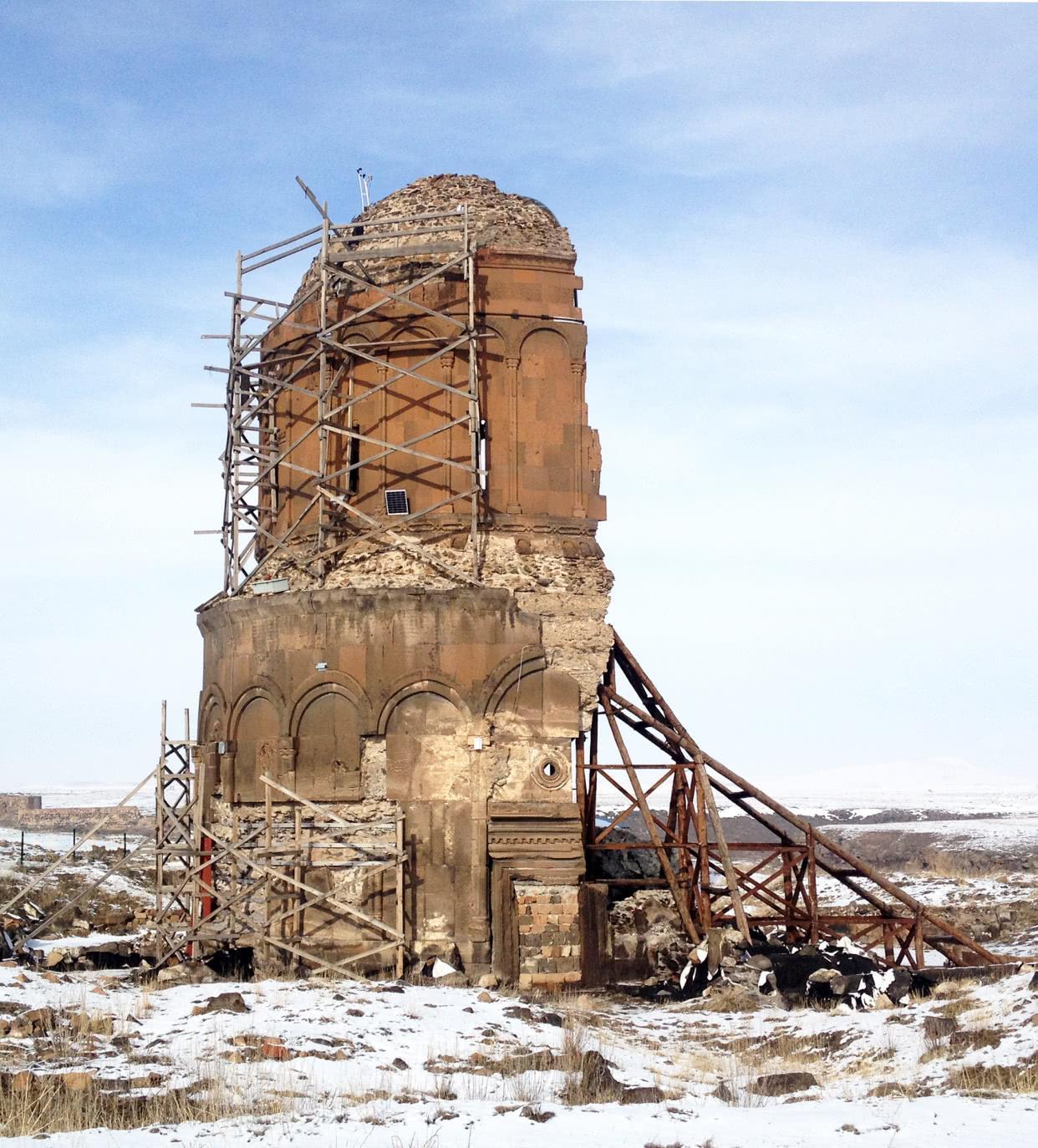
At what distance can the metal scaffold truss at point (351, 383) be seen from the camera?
19.2 meters

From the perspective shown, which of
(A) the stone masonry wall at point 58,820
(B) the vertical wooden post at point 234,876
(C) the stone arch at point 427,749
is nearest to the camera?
(B) the vertical wooden post at point 234,876

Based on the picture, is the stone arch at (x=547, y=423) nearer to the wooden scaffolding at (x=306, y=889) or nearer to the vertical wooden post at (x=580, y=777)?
the vertical wooden post at (x=580, y=777)

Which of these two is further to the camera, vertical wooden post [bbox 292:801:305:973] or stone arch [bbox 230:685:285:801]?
stone arch [bbox 230:685:285:801]

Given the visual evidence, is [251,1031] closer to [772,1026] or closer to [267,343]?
[772,1026]

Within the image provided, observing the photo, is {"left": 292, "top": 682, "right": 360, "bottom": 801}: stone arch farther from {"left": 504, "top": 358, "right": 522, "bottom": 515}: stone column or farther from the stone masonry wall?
the stone masonry wall

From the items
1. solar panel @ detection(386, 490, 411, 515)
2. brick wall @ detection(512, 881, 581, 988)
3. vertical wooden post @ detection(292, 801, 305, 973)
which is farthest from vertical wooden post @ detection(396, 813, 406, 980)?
solar panel @ detection(386, 490, 411, 515)

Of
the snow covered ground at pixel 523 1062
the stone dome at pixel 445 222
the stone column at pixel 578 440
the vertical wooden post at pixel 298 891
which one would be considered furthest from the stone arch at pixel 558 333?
the snow covered ground at pixel 523 1062

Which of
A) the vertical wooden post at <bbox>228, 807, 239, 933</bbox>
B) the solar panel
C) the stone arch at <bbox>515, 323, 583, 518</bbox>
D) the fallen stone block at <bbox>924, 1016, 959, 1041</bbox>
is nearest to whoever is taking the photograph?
the fallen stone block at <bbox>924, 1016, 959, 1041</bbox>

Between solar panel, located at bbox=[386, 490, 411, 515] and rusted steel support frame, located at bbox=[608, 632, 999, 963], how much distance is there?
356 centimetres

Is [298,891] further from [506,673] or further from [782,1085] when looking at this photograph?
[782,1085]

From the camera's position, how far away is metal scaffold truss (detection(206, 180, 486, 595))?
19.2 metres

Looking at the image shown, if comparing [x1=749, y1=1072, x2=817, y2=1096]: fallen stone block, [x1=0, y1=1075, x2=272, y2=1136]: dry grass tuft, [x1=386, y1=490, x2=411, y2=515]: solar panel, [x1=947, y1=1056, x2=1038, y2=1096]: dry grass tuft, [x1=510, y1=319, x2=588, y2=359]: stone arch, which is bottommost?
→ [x1=749, y1=1072, x2=817, y2=1096]: fallen stone block

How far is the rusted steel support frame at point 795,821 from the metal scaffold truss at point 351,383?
2.92m

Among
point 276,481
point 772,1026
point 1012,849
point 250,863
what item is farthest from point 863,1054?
point 1012,849
